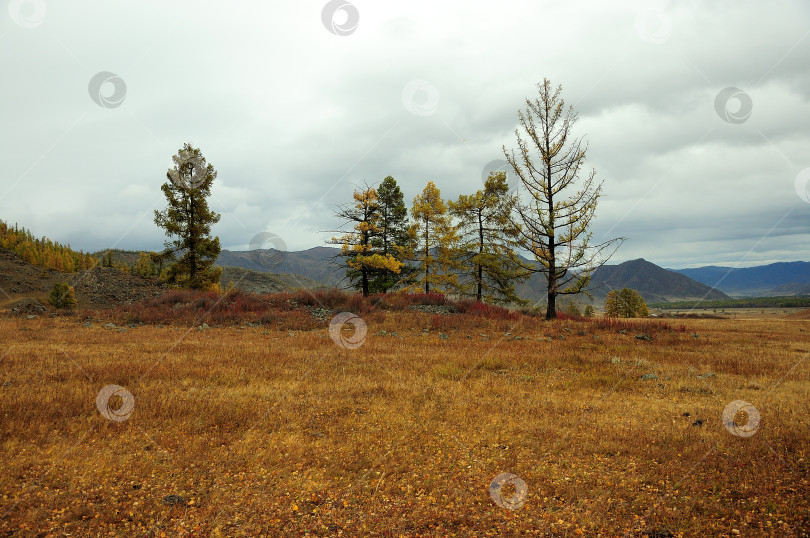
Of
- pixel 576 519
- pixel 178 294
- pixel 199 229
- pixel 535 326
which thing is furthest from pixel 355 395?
pixel 199 229

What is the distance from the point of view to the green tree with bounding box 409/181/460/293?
1416 inches

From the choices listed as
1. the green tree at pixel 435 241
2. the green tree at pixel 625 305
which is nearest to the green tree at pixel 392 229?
the green tree at pixel 435 241

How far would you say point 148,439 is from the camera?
6.83 metres

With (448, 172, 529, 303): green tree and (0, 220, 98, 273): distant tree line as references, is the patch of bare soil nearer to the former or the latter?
(0, 220, 98, 273): distant tree line

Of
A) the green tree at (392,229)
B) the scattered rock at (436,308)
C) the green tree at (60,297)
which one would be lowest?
the scattered rock at (436,308)
